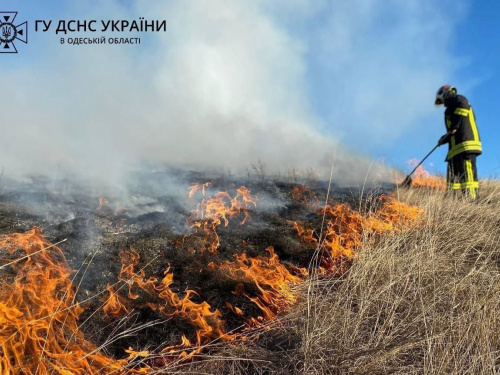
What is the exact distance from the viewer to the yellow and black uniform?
21.5 ft

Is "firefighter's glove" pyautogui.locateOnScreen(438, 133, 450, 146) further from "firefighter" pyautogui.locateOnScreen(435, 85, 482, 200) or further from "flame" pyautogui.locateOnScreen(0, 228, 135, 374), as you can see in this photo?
"flame" pyautogui.locateOnScreen(0, 228, 135, 374)

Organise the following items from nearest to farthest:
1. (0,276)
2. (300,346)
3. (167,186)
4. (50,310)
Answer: (300,346) → (50,310) → (0,276) → (167,186)

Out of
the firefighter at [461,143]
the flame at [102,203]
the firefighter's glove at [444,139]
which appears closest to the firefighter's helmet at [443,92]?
the firefighter at [461,143]

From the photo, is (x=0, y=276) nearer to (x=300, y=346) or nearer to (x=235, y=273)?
(x=235, y=273)

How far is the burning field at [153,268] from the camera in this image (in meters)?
2.45

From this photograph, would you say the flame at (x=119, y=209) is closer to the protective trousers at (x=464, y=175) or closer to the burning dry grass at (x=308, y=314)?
the burning dry grass at (x=308, y=314)

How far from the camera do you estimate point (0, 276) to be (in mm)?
3199

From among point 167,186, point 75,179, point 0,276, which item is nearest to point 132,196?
point 167,186

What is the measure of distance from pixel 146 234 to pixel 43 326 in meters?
2.13

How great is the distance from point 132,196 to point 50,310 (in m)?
3.40

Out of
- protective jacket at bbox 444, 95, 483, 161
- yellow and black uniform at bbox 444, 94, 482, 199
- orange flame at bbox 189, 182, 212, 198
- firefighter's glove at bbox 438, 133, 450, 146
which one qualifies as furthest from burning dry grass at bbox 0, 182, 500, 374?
firefighter's glove at bbox 438, 133, 450, 146

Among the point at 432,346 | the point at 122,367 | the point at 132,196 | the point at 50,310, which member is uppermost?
the point at 132,196

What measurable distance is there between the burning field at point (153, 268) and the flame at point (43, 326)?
0.03 ft

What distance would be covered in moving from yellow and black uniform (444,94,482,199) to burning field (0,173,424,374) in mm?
2418
